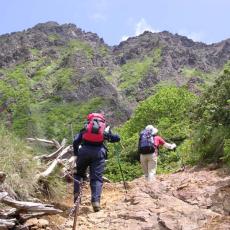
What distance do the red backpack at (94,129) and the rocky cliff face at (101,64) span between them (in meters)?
68.5

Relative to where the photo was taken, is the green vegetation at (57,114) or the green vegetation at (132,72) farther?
the green vegetation at (132,72)

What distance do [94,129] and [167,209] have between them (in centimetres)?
175

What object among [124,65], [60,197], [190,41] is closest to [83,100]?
[124,65]

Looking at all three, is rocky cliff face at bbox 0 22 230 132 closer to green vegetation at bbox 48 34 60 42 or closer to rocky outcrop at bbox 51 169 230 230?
green vegetation at bbox 48 34 60 42

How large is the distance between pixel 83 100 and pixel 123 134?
58468 millimetres

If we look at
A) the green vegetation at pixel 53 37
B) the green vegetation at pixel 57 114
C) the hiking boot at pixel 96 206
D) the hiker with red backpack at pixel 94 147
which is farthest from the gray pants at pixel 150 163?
the green vegetation at pixel 53 37

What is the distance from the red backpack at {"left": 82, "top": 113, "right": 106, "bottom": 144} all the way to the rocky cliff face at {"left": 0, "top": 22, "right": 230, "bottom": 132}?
68454 millimetres

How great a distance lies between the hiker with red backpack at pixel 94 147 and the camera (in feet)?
26.5

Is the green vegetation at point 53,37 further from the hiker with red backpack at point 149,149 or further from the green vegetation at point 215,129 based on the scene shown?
the hiker with red backpack at point 149,149

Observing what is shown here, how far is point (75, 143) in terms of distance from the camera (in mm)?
8422

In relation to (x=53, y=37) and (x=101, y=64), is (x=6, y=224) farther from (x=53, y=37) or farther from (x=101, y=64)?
(x=53, y=37)

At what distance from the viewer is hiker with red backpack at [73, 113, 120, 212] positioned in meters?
8.07

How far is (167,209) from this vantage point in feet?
23.4

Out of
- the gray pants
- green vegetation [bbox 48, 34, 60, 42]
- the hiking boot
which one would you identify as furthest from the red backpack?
green vegetation [bbox 48, 34, 60, 42]
